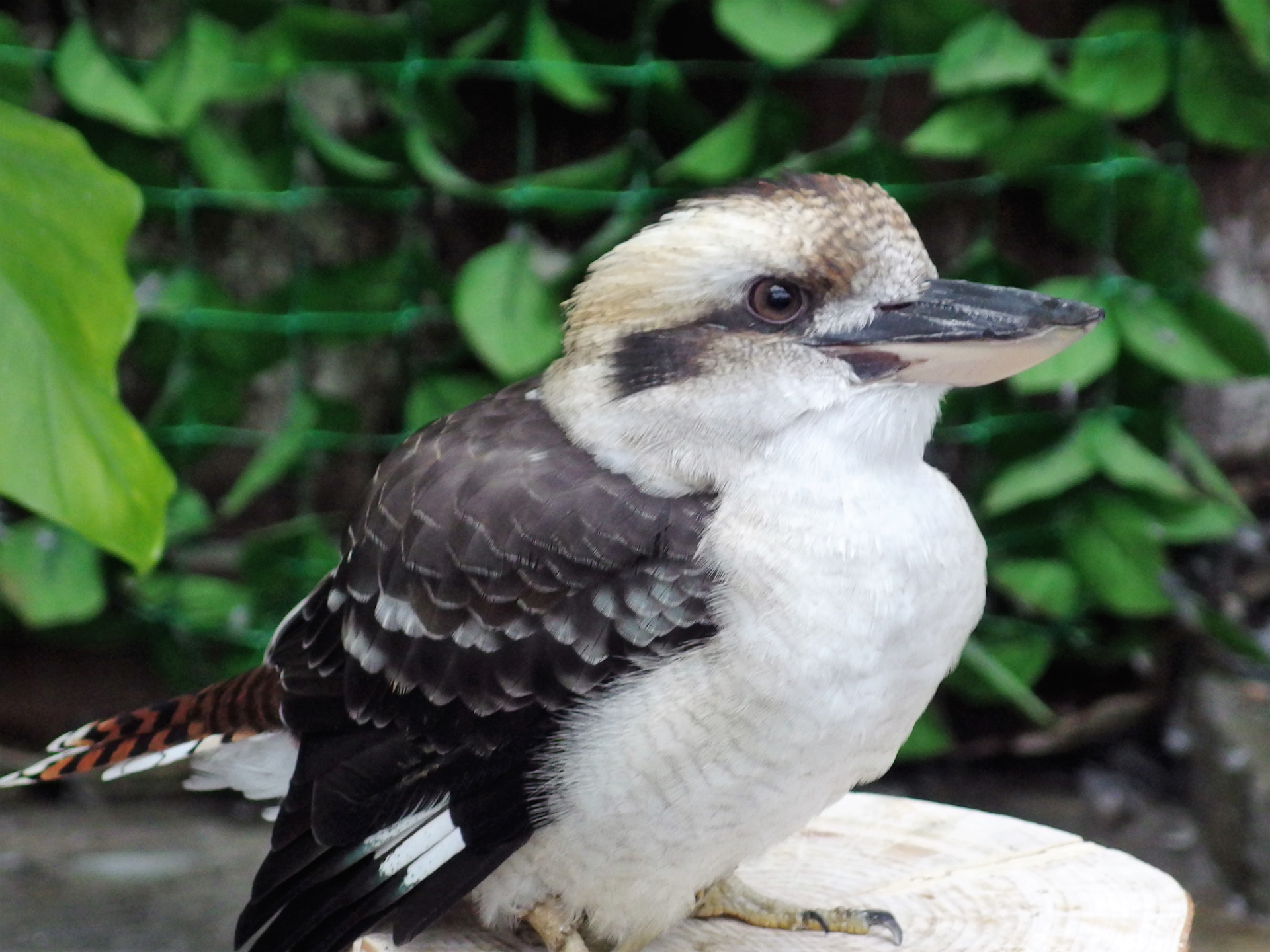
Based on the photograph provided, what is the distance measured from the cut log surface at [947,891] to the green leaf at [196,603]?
1.45 meters

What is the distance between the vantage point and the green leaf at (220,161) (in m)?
2.95

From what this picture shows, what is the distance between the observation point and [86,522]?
1.36 m

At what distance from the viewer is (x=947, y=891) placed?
6.40 ft

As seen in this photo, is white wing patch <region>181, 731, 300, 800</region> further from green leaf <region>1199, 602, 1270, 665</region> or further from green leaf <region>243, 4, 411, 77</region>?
green leaf <region>1199, 602, 1270, 665</region>

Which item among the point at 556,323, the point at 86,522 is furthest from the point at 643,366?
the point at 556,323

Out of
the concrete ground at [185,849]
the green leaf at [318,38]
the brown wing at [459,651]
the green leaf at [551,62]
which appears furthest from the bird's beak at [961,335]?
the concrete ground at [185,849]

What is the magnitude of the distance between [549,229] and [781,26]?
0.60 meters

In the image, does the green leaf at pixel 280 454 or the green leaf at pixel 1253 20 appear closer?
Answer: the green leaf at pixel 1253 20

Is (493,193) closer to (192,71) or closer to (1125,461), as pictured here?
(192,71)

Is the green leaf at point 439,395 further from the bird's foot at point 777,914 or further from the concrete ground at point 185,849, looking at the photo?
the bird's foot at point 777,914

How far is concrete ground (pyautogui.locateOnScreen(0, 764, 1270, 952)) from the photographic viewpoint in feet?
9.72

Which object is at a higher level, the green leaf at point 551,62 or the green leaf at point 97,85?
the green leaf at point 551,62

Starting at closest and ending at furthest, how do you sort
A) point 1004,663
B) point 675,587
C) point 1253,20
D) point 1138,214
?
1. point 675,587
2. point 1253,20
3. point 1138,214
4. point 1004,663

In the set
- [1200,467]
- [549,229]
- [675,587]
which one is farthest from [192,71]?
[1200,467]
